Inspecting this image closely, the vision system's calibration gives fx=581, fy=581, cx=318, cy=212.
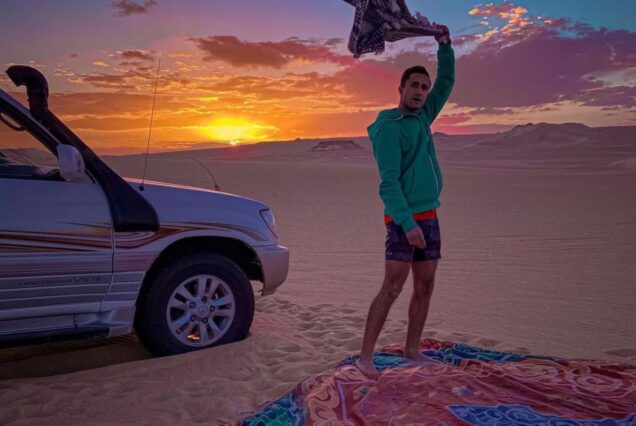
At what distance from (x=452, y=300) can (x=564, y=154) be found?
1782 inches

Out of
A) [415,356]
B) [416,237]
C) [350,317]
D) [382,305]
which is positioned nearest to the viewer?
[416,237]

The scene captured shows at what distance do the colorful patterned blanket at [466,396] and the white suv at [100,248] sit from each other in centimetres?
129

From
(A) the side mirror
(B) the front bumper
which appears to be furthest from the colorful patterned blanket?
(A) the side mirror

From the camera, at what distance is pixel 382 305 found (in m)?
3.98

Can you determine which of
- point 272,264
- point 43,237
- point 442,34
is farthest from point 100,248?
point 442,34

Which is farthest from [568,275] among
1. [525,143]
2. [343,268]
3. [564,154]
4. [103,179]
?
[525,143]

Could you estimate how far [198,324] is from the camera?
459cm

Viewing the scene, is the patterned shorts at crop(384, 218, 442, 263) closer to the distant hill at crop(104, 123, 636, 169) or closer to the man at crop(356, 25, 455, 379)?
the man at crop(356, 25, 455, 379)

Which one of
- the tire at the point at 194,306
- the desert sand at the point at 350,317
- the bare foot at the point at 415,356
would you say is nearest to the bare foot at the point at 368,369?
the bare foot at the point at 415,356

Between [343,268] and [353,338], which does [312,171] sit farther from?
[353,338]

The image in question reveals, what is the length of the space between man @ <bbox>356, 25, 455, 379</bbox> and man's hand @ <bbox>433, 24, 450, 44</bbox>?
0.45m

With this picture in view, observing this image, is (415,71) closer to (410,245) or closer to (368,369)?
(410,245)

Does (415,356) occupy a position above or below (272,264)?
below

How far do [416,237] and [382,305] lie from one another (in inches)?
22.7
